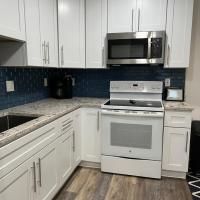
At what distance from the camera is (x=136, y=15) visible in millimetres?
2389

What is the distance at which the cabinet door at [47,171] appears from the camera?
1.60 meters

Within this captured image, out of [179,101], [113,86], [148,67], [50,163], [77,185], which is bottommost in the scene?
[77,185]

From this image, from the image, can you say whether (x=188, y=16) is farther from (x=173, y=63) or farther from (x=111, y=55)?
(x=111, y=55)

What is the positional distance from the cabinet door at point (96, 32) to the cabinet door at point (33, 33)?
76 centimetres

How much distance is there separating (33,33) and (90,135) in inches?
54.6

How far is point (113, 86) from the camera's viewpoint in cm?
281

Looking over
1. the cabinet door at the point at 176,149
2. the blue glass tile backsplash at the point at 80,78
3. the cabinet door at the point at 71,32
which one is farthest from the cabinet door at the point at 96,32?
the cabinet door at the point at 176,149

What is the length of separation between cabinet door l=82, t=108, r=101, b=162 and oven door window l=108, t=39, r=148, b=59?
2.48 feet

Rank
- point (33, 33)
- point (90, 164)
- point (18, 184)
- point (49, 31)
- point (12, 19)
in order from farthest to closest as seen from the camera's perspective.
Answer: point (90, 164) → point (49, 31) → point (33, 33) → point (12, 19) → point (18, 184)

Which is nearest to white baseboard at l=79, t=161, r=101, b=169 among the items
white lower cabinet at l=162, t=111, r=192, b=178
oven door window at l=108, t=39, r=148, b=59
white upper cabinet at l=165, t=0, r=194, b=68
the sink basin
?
white lower cabinet at l=162, t=111, r=192, b=178

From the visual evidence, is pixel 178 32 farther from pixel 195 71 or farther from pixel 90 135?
pixel 90 135

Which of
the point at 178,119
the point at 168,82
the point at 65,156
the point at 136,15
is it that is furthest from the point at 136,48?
the point at 65,156

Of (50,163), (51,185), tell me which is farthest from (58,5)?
(51,185)

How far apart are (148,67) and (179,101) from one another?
0.62 m
